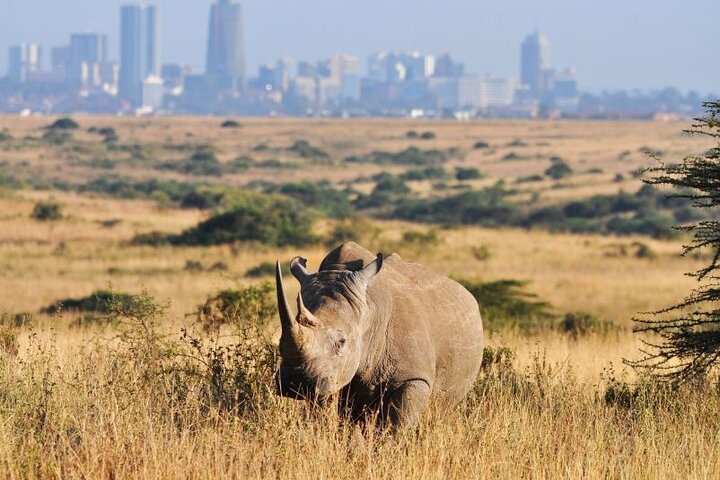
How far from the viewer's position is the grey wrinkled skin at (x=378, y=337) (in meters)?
7.43

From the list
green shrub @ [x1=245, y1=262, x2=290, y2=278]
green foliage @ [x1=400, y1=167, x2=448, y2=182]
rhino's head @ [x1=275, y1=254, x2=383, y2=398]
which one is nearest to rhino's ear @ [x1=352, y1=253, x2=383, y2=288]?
rhino's head @ [x1=275, y1=254, x2=383, y2=398]

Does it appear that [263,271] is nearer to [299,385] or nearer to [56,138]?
[299,385]

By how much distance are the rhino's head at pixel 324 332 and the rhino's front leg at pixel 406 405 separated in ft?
1.44

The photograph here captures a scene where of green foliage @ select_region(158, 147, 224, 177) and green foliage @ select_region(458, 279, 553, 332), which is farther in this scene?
green foliage @ select_region(158, 147, 224, 177)

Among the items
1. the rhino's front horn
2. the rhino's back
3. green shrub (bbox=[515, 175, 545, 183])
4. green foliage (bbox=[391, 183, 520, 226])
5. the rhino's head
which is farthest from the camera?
green shrub (bbox=[515, 175, 545, 183])

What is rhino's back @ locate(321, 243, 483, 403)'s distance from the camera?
8.56 meters

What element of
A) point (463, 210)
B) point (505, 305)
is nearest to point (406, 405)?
point (505, 305)

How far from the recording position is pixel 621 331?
1708cm

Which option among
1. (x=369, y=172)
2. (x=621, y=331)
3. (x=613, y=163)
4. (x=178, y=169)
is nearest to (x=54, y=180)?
(x=178, y=169)

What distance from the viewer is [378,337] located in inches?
329

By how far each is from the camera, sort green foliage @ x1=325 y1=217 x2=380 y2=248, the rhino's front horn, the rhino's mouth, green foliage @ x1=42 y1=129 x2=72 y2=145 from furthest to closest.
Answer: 1. green foliage @ x1=42 y1=129 x2=72 y2=145
2. green foliage @ x1=325 y1=217 x2=380 y2=248
3. the rhino's mouth
4. the rhino's front horn

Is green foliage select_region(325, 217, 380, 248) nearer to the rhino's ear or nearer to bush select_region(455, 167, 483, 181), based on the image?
the rhino's ear

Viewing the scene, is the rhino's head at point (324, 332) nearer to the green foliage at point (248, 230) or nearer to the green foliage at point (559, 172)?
the green foliage at point (248, 230)

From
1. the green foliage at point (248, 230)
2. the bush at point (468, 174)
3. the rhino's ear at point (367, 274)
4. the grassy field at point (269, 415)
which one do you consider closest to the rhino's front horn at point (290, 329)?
the grassy field at point (269, 415)
